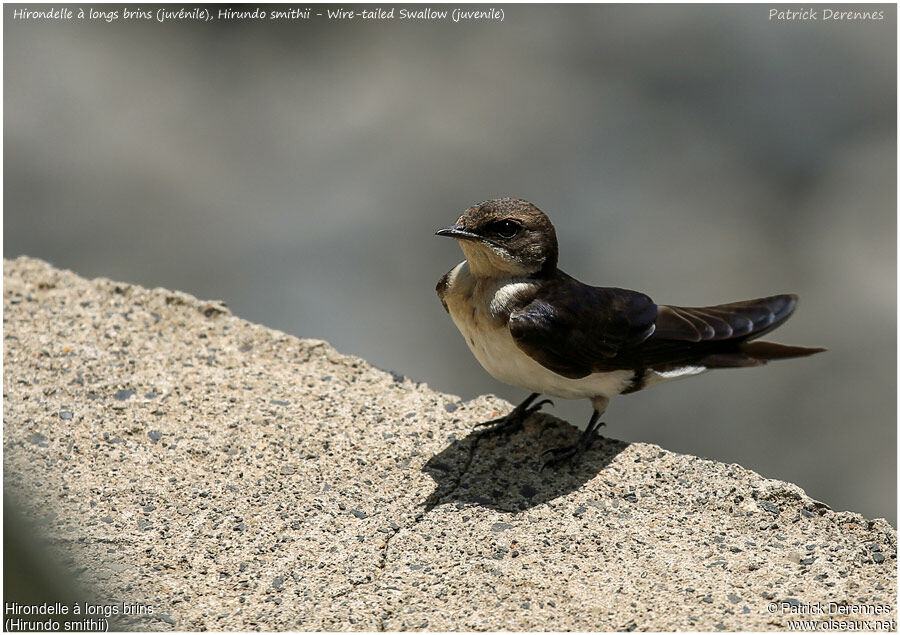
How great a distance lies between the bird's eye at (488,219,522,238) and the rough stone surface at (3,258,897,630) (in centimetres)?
96

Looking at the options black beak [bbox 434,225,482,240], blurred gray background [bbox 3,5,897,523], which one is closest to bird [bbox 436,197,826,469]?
black beak [bbox 434,225,482,240]

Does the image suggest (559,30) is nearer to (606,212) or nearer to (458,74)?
(458,74)

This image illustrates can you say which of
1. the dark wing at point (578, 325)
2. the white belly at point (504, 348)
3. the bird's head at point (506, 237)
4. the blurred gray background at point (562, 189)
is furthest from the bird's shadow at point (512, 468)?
the blurred gray background at point (562, 189)

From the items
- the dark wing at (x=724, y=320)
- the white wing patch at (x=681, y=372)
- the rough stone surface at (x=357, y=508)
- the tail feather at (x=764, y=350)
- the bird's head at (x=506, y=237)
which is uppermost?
the bird's head at (x=506, y=237)

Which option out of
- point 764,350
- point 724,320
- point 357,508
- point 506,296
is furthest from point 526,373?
point 764,350

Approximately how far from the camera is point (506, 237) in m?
4.78

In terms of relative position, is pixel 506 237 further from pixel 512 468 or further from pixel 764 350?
pixel 764 350

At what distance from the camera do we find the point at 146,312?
19.4 ft

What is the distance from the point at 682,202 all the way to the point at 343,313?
369 cm

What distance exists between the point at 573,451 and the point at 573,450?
0.01 m

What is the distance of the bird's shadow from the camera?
4520mm

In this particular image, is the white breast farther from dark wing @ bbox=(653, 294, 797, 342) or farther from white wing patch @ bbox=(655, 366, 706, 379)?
dark wing @ bbox=(653, 294, 797, 342)

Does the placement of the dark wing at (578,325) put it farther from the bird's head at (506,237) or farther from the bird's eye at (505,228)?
the bird's eye at (505,228)

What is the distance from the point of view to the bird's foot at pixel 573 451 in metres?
4.75
